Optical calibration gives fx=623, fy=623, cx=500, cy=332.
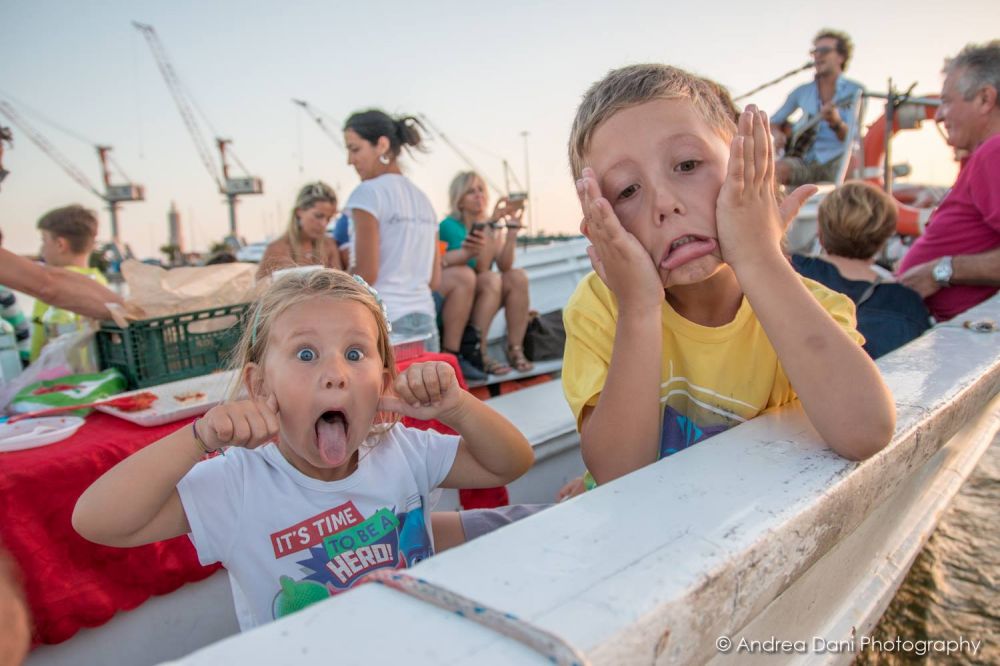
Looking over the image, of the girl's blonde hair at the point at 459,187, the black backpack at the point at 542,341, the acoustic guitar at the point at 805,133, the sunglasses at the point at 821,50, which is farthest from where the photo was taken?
the acoustic guitar at the point at 805,133

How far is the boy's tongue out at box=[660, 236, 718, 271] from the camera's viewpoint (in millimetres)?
1340

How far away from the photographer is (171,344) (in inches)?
98.7

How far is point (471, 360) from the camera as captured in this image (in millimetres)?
4504

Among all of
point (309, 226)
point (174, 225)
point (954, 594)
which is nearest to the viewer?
point (954, 594)

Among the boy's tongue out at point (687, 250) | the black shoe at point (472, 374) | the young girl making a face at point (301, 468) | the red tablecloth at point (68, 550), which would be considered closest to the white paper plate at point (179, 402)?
the red tablecloth at point (68, 550)

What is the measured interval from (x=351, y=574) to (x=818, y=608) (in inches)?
45.0

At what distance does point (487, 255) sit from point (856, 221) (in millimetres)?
2592

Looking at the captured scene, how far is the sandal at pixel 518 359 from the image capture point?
4.64 m

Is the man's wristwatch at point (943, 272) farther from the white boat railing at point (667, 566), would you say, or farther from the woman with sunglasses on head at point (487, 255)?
the woman with sunglasses on head at point (487, 255)

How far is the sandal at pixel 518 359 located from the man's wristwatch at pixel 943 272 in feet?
8.37

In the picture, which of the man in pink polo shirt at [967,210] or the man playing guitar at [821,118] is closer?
the man in pink polo shirt at [967,210]

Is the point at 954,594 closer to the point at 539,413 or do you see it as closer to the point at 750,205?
the point at 539,413

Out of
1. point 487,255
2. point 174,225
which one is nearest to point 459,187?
point 487,255

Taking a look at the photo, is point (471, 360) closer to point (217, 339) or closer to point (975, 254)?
point (217, 339)
